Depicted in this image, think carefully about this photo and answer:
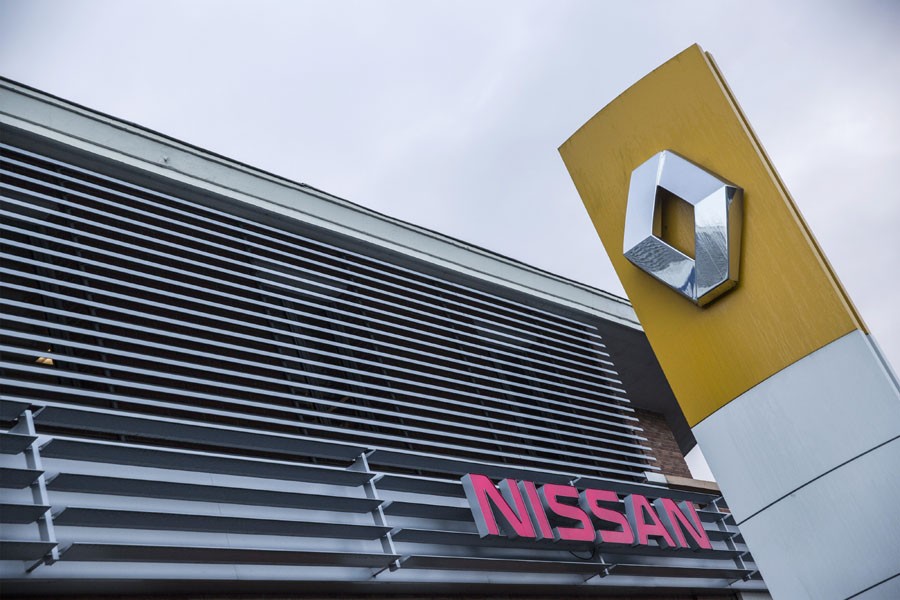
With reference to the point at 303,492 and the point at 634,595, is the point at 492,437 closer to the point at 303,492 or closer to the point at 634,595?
the point at 634,595

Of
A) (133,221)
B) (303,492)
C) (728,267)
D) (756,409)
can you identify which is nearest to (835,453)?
(756,409)

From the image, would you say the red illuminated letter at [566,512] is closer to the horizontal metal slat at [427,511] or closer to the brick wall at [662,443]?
the horizontal metal slat at [427,511]

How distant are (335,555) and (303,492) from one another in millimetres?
561

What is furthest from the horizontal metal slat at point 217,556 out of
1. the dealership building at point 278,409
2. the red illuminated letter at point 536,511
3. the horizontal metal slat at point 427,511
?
the red illuminated letter at point 536,511

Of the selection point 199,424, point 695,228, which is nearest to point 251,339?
point 199,424

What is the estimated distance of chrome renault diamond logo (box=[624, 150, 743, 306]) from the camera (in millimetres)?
6602

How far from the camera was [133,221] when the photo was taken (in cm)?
815

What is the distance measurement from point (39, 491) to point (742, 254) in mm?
4715

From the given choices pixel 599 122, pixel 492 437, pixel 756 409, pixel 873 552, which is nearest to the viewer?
pixel 873 552

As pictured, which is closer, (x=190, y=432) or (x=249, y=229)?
(x=190, y=432)

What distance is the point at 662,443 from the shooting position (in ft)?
51.0

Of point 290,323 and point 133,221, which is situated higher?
point 133,221

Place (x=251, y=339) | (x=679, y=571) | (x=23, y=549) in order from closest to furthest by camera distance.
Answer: (x=23, y=549) < (x=251, y=339) < (x=679, y=571)

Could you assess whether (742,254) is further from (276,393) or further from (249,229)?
(249,229)
